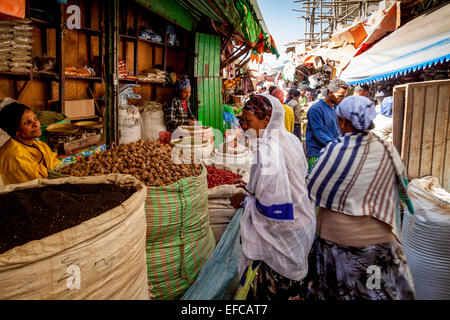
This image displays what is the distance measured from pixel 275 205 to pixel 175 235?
810mm

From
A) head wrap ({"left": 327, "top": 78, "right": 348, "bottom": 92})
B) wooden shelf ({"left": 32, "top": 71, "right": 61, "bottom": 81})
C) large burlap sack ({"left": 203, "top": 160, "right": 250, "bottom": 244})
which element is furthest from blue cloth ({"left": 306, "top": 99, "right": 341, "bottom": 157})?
wooden shelf ({"left": 32, "top": 71, "right": 61, "bottom": 81})

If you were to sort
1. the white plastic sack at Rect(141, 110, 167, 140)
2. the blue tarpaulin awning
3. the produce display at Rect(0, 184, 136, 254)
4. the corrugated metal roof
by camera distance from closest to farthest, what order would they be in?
1. the produce display at Rect(0, 184, 136, 254)
2. the corrugated metal roof
3. the white plastic sack at Rect(141, 110, 167, 140)
4. the blue tarpaulin awning

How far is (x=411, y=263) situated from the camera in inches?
97.6

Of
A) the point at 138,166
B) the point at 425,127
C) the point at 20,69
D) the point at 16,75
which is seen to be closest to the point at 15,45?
the point at 20,69

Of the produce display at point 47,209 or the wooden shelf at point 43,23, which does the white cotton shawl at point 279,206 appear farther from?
the wooden shelf at point 43,23

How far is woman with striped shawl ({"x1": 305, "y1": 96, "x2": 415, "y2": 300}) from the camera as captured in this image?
5.47 ft

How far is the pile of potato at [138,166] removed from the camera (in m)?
2.06

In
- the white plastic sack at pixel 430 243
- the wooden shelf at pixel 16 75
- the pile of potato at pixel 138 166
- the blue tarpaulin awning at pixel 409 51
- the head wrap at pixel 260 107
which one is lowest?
the white plastic sack at pixel 430 243

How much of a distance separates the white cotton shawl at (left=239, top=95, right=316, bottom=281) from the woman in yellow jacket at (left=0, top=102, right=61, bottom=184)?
148cm

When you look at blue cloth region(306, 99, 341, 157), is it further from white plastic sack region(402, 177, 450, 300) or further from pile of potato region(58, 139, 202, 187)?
pile of potato region(58, 139, 202, 187)

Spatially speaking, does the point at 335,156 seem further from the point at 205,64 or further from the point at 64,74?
the point at 205,64

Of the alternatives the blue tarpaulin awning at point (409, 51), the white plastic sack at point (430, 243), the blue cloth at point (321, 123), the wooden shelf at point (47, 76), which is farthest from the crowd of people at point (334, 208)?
the blue tarpaulin awning at point (409, 51)

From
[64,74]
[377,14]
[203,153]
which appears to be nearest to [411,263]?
[203,153]

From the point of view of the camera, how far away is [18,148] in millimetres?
1947
